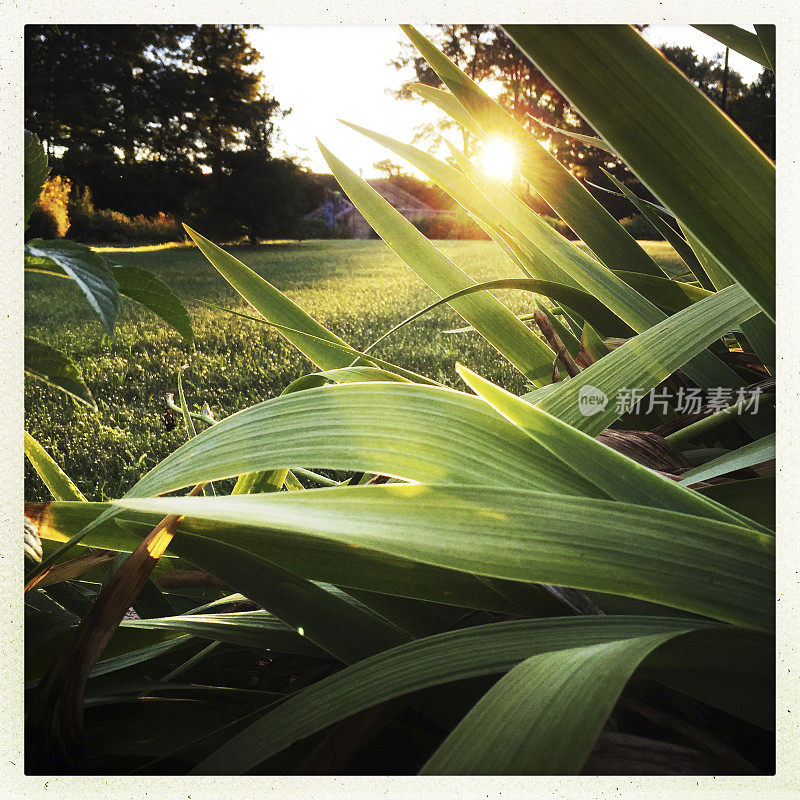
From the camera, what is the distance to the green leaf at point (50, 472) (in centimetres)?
49

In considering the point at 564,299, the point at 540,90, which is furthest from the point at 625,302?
the point at 540,90

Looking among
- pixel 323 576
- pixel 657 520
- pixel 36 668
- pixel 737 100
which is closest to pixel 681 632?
pixel 657 520

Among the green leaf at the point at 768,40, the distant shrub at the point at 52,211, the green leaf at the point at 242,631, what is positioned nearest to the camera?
the green leaf at the point at 242,631

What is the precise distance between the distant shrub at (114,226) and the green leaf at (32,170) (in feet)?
0.51

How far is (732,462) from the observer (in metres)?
0.35

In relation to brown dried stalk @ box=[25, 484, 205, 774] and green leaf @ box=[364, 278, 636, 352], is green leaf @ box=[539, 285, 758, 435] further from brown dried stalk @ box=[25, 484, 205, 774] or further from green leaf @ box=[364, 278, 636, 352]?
brown dried stalk @ box=[25, 484, 205, 774]

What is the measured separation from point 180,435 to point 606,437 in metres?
0.47

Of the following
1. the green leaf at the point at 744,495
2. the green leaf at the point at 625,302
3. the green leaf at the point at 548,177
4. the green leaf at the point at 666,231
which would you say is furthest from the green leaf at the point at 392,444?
the green leaf at the point at 666,231

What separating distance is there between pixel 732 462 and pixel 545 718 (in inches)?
8.2

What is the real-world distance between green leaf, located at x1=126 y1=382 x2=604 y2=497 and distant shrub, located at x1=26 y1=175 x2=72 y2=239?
0.36 meters

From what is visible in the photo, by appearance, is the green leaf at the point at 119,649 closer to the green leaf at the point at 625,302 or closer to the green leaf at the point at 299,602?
the green leaf at the point at 299,602

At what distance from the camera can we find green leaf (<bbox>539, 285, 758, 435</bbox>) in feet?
1.13

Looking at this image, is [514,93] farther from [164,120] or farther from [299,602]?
[299,602]

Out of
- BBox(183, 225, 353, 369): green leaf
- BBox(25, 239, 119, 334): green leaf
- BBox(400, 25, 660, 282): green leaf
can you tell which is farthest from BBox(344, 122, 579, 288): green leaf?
BBox(25, 239, 119, 334): green leaf
